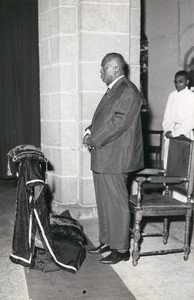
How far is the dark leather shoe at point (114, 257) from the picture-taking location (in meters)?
3.08

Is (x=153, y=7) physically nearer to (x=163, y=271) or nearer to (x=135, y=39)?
(x=135, y=39)

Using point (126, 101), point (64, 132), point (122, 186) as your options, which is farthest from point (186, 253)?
point (64, 132)

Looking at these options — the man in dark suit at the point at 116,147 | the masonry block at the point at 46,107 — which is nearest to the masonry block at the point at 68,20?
the masonry block at the point at 46,107

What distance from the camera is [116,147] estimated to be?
3041mm

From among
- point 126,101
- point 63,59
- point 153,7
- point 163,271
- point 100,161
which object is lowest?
point 163,271

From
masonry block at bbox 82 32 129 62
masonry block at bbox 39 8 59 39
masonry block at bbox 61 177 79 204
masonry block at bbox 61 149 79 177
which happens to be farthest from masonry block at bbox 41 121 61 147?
masonry block at bbox 39 8 59 39

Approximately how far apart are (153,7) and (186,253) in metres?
6.19

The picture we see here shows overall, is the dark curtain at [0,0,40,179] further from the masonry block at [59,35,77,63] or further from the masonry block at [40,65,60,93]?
the masonry block at [59,35,77,63]

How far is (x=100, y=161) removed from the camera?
10.1ft

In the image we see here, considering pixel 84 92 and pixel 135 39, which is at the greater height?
pixel 135 39

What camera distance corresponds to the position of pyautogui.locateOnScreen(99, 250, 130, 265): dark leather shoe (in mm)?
3084

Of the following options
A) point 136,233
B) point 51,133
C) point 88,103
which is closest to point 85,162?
point 51,133

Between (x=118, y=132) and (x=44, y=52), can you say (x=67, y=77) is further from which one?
(x=118, y=132)

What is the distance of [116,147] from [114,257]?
87 cm
